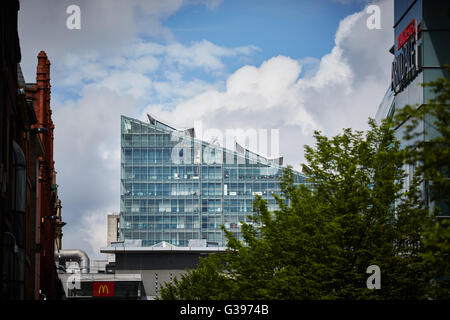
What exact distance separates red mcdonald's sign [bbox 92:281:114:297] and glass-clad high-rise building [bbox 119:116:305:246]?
7612cm

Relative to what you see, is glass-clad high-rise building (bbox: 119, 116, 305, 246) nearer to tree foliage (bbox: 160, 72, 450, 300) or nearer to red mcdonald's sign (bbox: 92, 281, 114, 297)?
red mcdonald's sign (bbox: 92, 281, 114, 297)

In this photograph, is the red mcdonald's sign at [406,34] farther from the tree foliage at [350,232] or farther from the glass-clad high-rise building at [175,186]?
the glass-clad high-rise building at [175,186]

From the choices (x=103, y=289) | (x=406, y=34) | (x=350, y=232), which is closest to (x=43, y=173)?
(x=406, y=34)

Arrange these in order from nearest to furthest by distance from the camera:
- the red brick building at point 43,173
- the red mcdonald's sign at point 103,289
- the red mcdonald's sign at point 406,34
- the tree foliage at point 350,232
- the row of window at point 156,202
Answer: the tree foliage at point 350,232
the red mcdonald's sign at point 406,34
the red brick building at point 43,173
the red mcdonald's sign at point 103,289
the row of window at point 156,202

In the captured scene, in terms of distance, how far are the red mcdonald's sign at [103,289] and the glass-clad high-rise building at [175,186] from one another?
76.1 meters

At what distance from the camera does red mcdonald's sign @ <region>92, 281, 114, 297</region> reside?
102438mm

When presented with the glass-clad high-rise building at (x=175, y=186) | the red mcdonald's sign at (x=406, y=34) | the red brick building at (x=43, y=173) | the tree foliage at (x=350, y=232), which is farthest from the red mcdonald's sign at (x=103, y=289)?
the glass-clad high-rise building at (x=175, y=186)

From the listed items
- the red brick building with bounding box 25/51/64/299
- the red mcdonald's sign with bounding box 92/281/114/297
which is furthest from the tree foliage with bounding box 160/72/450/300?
the red mcdonald's sign with bounding box 92/281/114/297

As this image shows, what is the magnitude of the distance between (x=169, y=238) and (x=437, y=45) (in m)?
148

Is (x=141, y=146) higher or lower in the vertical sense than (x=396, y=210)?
higher

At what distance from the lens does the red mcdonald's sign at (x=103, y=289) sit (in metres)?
102
